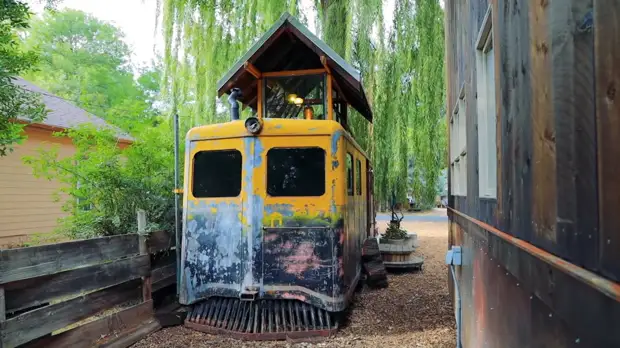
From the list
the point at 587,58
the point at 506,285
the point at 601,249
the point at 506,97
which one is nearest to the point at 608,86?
the point at 587,58

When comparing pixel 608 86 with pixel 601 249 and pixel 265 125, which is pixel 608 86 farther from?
pixel 265 125

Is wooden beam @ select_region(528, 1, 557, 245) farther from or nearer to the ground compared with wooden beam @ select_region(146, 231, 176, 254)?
farther from the ground

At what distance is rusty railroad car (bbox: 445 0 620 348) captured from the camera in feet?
2.65

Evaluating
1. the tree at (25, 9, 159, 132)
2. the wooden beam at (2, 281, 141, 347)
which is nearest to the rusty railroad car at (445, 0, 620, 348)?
the wooden beam at (2, 281, 141, 347)

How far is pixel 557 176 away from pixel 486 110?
5.62 ft

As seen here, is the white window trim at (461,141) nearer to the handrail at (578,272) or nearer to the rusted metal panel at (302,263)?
the rusted metal panel at (302,263)

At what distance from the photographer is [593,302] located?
83 centimetres

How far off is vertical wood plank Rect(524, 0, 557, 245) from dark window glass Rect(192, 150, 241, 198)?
14.6 ft

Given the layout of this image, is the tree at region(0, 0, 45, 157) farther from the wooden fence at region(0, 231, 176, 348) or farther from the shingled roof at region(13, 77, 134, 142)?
the shingled roof at region(13, 77, 134, 142)

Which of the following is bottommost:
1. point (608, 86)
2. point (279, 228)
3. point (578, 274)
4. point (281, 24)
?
point (279, 228)

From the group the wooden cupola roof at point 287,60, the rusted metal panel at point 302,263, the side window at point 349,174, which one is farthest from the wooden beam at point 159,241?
the side window at point 349,174

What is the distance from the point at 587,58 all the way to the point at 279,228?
4596 mm

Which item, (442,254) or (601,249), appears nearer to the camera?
(601,249)

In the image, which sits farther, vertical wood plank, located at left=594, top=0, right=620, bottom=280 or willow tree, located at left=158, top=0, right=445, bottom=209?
willow tree, located at left=158, top=0, right=445, bottom=209
